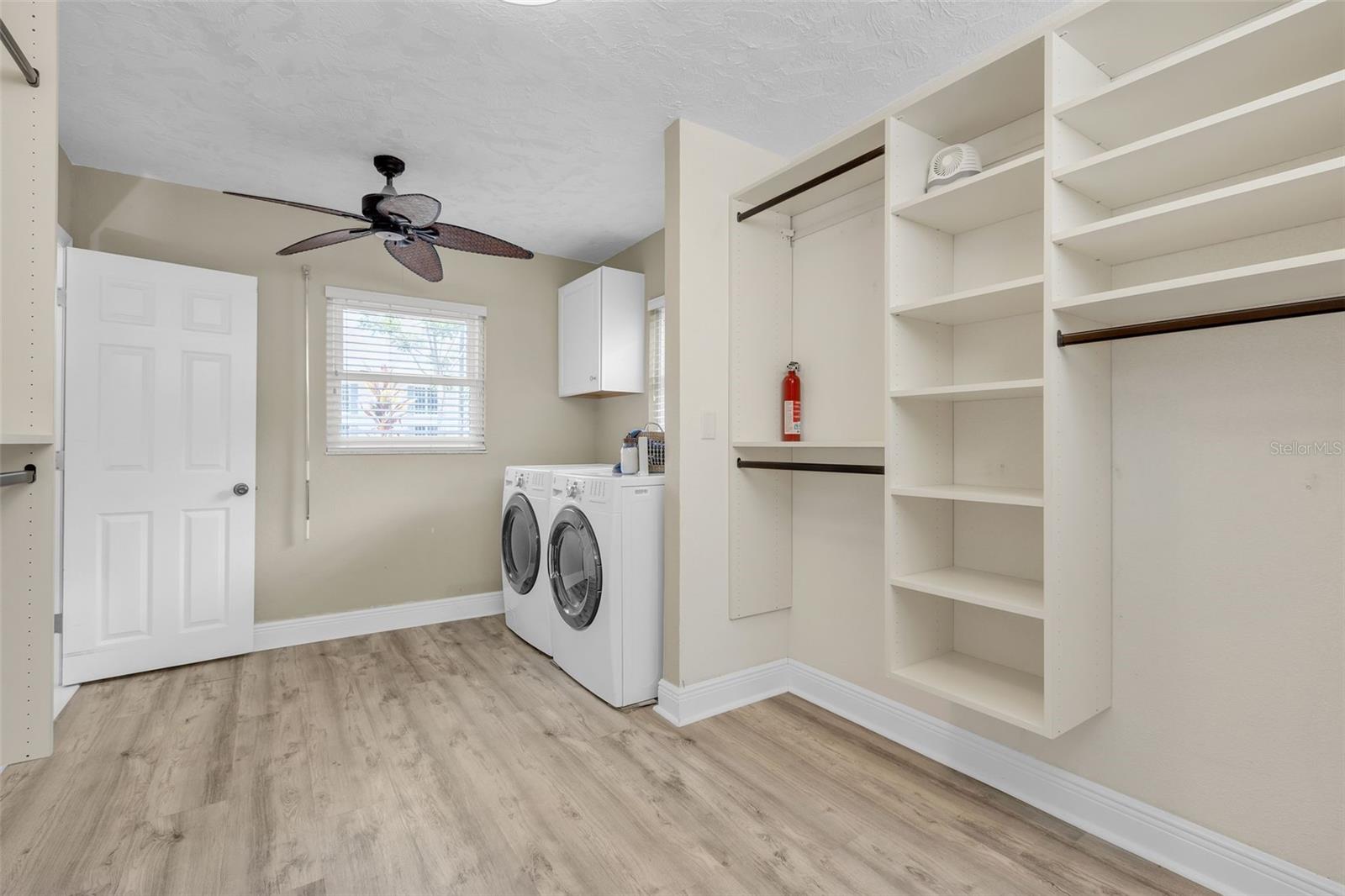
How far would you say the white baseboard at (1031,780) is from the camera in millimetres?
1532

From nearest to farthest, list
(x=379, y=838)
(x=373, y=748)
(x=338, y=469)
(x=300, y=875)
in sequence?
(x=300, y=875)
(x=379, y=838)
(x=373, y=748)
(x=338, y=469)

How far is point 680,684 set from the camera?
8.36ft

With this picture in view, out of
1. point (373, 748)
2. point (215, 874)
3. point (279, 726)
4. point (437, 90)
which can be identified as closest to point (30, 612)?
point (215, 874)

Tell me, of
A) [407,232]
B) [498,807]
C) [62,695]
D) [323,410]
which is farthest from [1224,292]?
[62,695]

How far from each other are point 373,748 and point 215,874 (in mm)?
677

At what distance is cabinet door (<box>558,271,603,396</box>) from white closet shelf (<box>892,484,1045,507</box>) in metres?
2.38

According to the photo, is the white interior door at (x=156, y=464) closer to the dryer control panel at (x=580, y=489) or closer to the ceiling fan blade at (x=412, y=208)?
the ceiling fan blade at (x=412, y=208)

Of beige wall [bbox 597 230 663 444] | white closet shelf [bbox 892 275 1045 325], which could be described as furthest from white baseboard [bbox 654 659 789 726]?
beige wall [bbox 597 230 663 444]

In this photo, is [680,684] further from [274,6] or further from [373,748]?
[274,6]

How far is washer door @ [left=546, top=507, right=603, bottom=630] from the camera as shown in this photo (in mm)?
2725

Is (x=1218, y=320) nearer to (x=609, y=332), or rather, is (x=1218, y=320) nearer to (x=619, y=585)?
(x=619, y=585)

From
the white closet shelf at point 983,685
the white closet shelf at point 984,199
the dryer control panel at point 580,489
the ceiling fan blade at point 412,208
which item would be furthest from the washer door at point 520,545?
the white closet shelf at point 984,199

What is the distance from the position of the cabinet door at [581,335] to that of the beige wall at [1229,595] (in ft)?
9.21

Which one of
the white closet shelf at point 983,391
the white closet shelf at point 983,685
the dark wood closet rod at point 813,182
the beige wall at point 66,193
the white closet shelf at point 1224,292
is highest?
the beige wall at point 66,193
